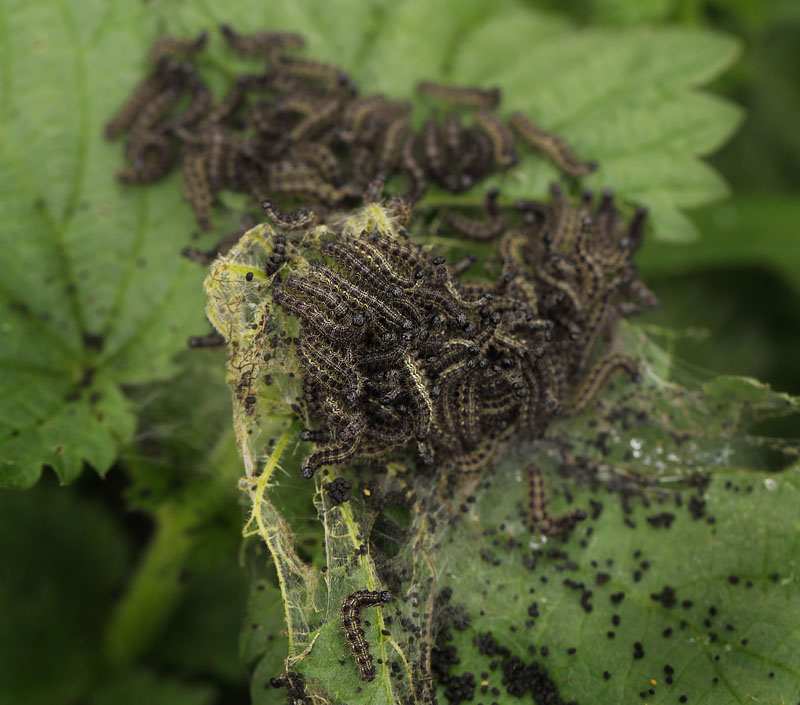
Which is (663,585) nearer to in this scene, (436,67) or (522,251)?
(522,251)

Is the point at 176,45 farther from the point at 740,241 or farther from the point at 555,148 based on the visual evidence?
the point at 740,241

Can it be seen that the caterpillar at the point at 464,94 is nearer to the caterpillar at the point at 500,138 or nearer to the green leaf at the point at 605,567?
the caterpillar at the point at 500,138

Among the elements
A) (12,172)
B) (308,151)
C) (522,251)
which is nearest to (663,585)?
(522,251)

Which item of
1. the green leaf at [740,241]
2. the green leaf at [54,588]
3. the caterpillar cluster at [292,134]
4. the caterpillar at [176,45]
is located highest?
the caterpillar at [176,45]

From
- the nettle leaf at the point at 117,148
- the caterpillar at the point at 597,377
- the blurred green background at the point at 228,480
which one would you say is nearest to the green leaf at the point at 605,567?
the caterpillar at the point at 597,377

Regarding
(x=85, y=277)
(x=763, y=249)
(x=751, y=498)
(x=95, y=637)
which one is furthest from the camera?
(x=763, y=249)

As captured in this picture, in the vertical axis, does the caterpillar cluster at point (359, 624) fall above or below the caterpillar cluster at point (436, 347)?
below
